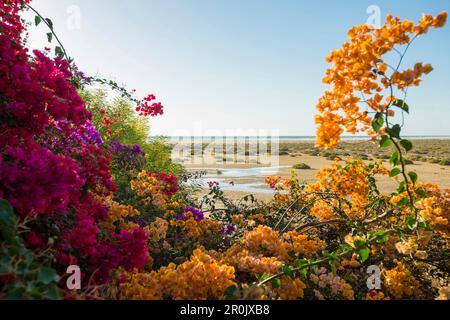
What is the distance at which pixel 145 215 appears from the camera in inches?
130

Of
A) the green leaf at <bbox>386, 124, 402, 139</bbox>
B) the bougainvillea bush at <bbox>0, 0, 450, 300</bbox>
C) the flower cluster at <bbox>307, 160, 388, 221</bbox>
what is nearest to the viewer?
the bougainvillea bush at <bbox>0, 0, 450, 300</bbox>

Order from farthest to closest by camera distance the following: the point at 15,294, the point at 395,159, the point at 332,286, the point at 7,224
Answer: the point at 332,286
the point at 395,159
the point at 7,224
the point at 15,294

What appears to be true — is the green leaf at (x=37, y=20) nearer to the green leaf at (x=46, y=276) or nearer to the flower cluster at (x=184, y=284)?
the flower cluster at (x=184, y=284)

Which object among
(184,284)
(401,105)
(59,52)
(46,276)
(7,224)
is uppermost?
(59,52)

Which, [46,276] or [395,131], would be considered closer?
[46,276]

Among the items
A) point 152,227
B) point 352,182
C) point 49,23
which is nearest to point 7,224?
point 152,227

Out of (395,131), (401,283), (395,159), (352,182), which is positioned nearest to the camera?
(395,131)

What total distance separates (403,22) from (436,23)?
147 millimetres

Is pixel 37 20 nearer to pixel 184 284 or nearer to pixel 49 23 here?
pixel 49 23

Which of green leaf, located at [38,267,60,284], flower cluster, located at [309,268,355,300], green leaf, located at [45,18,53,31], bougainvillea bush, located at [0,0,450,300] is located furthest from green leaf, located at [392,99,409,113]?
green leaf, located at [45,18,53,31]

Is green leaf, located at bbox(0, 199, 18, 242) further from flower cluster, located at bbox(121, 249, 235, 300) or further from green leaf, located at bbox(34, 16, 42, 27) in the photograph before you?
green leaf, located at bbox(34, 16, 42, 27)

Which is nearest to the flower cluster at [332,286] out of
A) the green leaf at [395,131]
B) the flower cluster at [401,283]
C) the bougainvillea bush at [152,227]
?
the bougainvillea bush at [152,227]

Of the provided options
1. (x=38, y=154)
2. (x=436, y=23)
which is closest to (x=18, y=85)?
(x=38, y=154)

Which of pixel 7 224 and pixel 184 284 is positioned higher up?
pixel 7 224
